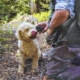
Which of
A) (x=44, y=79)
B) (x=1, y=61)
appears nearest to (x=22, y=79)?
(x=1, y=61)

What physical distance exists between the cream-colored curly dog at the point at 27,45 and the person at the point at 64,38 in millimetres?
2016

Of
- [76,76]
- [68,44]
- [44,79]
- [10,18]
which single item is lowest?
[10,18]

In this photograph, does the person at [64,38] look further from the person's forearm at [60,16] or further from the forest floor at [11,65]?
the forest floor at [11,65]

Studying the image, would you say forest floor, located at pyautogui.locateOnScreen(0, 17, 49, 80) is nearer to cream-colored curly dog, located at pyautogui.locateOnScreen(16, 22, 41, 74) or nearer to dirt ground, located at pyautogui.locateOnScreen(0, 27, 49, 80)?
dirt ground, located at pyautogui.locateOnScreen(0, 27, 49, 80)

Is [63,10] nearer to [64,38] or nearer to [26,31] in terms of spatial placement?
[64,38]

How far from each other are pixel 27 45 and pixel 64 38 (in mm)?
2536

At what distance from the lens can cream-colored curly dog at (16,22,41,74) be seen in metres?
4.27

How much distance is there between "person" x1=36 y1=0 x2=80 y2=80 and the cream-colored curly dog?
202 cm

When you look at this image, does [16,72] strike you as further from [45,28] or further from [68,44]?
[68,44]

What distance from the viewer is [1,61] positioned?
17.4 feet

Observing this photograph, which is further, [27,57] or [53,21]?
[27,57]

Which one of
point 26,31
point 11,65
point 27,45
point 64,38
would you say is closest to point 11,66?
point 11,65

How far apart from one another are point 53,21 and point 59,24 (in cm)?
5

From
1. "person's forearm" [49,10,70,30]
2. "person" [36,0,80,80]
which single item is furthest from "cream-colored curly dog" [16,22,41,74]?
"person's forearm" [49,10,70,30]
